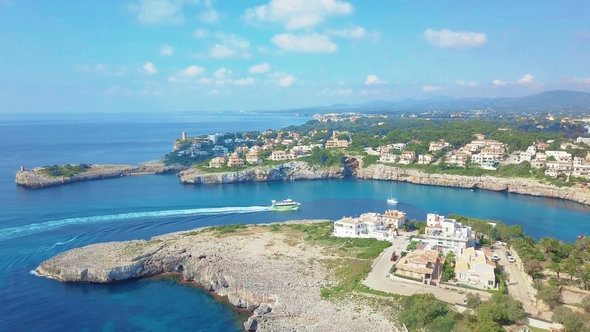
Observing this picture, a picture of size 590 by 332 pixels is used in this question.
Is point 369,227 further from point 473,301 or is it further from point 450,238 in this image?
point 473,301

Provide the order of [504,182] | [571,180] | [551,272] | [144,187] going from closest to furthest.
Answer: [551,272] → [571,180] → [504,182] → [144,187]

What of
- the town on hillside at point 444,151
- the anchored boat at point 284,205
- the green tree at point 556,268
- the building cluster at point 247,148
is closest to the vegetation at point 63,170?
the town on hillside at point 444,151

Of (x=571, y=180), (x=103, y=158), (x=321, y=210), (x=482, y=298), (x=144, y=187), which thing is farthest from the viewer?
(x=103, y=158)

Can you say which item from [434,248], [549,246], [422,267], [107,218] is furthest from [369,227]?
[107,218]

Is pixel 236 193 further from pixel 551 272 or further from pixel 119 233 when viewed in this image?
pixel 551 272

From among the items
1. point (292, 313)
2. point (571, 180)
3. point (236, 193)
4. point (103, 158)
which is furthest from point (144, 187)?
point (571, 180)

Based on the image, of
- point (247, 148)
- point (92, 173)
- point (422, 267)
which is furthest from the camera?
point (247, 148)
